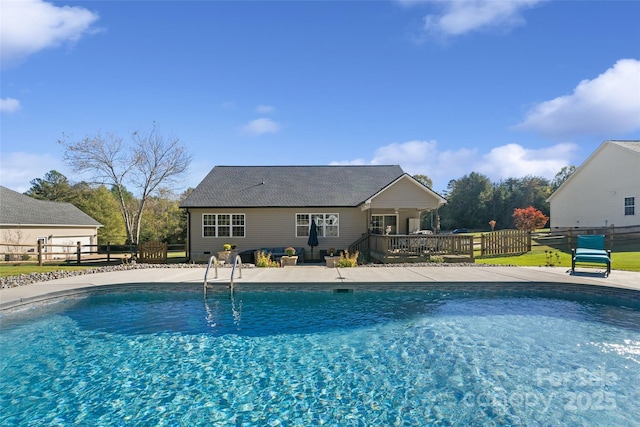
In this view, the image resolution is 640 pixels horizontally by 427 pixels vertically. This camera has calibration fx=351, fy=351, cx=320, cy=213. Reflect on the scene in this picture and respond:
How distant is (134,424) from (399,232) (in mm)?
19195

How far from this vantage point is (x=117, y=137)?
3158cm

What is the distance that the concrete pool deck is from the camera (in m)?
10.5

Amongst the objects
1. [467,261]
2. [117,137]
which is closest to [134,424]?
[467,261]

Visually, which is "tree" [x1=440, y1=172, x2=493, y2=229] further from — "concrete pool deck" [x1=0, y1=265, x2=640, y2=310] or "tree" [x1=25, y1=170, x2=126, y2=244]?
"concrete pool deck" [x1=0, y1=265, x2=640, y2=310]

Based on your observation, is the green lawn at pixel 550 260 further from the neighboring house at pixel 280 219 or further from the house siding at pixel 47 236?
the house siding at pixel 47 236

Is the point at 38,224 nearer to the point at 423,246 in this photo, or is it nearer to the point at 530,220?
the point at 423,246

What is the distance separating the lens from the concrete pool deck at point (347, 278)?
10.5 meters

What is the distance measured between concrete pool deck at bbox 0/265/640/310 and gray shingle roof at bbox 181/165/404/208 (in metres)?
8.14

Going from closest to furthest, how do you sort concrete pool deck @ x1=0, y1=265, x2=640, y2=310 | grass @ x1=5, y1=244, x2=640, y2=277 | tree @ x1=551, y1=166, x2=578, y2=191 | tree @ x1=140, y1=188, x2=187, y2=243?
concrete pool deck @ x1=0, y1=265, x2=640, y2=310, grass @ x1=5, y1=244, x2=640, y2=277, tree @ x1=140, y1=188, x2=187, y2=243, tree @ x1=551, y1=166, x2=578, y2=191

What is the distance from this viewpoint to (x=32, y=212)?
2922cm

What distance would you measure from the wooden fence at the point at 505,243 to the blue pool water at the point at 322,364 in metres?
10.7

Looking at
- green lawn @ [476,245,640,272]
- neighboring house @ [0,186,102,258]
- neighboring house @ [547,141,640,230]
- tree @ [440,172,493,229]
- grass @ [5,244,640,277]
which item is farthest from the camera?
tree @ [440,172,493,229]

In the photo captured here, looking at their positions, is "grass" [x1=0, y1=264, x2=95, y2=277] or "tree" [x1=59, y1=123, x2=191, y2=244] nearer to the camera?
"grass" [x1=0, y1=264, x2=95, y2=277]

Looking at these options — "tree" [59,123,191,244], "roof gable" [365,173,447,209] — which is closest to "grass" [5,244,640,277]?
"roof gable" [365,173,447,209]
